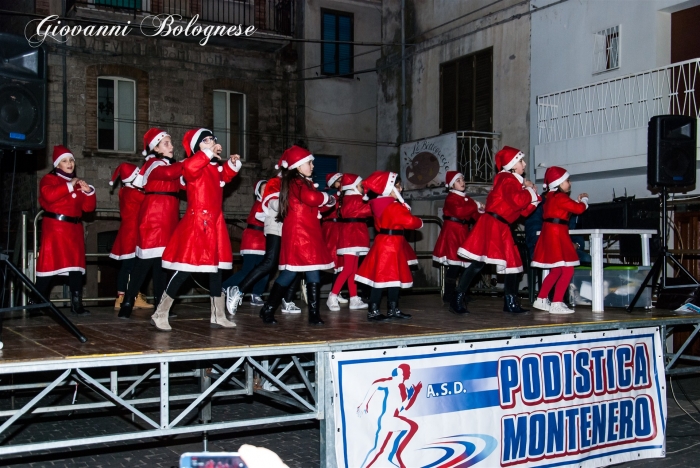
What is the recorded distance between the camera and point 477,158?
17.0 metres

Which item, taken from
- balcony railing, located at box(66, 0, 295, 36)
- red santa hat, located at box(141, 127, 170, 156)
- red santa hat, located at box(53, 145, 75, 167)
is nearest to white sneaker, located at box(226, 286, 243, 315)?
red santa hat, located at box(141, 127, 170, 156)

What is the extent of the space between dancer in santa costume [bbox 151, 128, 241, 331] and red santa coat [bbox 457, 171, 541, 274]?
300 centimetres

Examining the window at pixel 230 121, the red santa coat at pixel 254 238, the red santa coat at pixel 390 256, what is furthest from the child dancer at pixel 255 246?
the window at pixel 230 121

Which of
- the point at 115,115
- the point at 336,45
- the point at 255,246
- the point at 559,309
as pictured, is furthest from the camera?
the point at 336,45

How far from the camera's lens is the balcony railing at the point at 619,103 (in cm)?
1319

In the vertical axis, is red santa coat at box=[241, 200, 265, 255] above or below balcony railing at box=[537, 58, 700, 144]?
below

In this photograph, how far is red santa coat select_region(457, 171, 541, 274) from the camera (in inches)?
336

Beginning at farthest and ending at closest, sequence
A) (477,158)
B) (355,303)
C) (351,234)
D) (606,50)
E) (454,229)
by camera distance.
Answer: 1. (477,158)
2. (606,50)
3. (454,229)
4. (351,234)
5. (355,303)

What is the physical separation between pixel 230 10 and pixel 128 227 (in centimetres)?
1136

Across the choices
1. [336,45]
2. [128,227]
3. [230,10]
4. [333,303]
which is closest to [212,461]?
[333,303]

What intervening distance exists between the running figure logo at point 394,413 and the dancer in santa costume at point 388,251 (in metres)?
1.90

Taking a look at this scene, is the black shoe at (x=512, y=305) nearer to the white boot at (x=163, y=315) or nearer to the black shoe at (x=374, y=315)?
the black shoe at (x=374, y=315)

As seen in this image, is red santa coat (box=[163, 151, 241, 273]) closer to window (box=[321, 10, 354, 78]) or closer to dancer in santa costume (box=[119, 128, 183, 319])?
dancer in santa costume (box=[119, 128, 183, 319])

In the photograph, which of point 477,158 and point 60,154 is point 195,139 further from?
point 477,158
